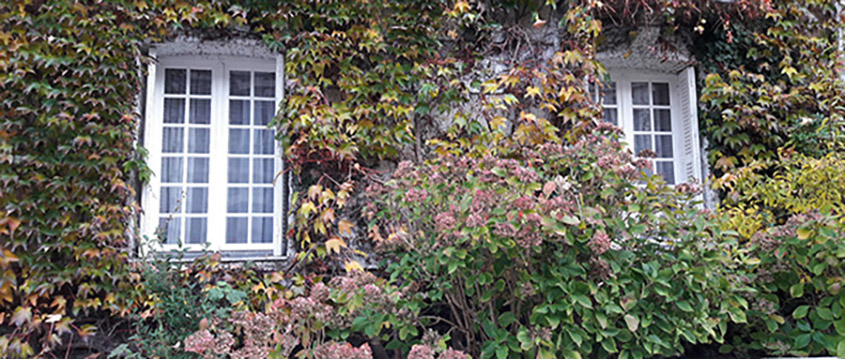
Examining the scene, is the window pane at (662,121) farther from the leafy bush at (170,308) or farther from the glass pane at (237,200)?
the leafy bush at (170,308)

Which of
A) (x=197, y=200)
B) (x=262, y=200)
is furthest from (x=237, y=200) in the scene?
(x=197, y=200)

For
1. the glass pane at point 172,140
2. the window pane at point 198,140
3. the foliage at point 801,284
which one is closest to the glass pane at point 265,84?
the window pane at point 198,140

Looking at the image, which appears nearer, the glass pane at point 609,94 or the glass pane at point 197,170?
the glass pane at point 197,170

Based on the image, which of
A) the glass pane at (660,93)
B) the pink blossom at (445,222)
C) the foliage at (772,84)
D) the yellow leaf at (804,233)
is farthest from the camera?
the glass pane at (660,93)

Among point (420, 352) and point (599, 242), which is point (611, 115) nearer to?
point (599, 242)

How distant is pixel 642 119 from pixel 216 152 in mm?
3548

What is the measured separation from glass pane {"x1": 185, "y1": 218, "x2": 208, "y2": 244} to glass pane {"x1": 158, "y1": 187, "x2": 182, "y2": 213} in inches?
5.3

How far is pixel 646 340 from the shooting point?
2.87 m

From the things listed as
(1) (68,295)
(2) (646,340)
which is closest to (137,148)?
(1) (68,295)

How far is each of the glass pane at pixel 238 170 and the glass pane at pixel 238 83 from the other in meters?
0.53

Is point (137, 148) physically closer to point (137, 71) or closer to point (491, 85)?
point (137, 71)

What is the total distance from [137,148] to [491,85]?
2626 mm

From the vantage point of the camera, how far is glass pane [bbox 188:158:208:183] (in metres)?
4.32

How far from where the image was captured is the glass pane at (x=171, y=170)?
14.1ft
